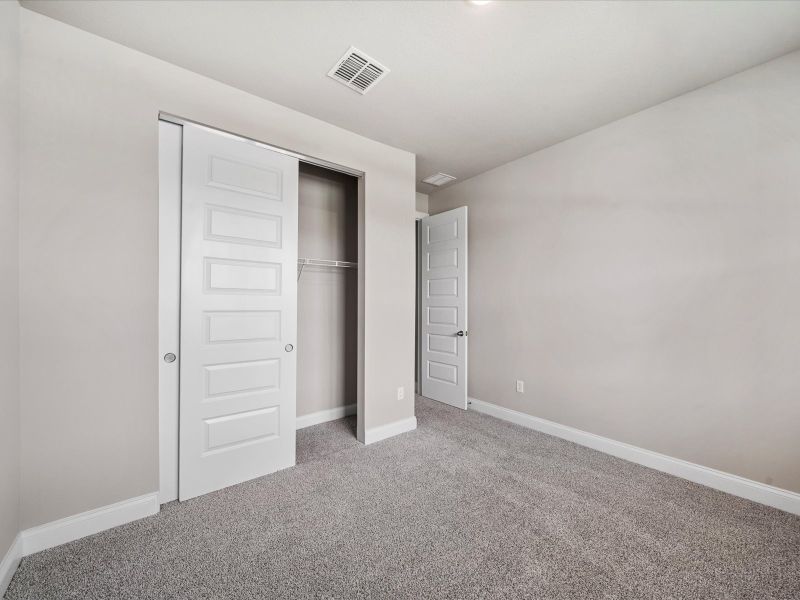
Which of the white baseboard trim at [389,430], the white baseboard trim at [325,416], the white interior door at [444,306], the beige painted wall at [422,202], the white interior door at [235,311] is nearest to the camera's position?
the white interior door at [235,311]

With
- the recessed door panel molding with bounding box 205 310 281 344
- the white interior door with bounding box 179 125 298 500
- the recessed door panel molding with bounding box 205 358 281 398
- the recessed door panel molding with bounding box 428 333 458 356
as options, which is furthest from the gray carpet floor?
the recessed door panel molding with bounding box 428 333 458 356

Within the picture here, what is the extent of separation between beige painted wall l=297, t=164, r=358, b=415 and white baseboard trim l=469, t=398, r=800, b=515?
78.9 inches

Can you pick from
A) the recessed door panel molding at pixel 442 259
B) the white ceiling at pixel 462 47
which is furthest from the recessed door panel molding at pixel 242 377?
the recessed door panel molding at pixel 442 259

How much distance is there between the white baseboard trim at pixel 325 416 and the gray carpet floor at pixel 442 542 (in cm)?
83

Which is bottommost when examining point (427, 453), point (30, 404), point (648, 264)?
point (427, 453)

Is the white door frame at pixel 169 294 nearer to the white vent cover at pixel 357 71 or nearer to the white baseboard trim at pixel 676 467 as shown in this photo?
the white vent cover at pixel 357 71

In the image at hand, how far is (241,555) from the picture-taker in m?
1.65

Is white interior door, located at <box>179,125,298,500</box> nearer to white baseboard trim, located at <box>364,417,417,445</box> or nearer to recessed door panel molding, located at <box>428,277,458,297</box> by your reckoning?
white baseboard trim, located at <box>364,417,417,445</box>

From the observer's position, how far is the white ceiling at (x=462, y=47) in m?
1.70

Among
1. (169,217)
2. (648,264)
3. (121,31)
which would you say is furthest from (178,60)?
(648,264)

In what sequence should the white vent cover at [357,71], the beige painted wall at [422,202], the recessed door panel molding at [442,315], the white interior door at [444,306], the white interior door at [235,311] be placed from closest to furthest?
the white vent cover at [357,71] < the white interior door at [235,311] < the white interior door at [444,306] < the recessed door panel molding at [442,315] < the beige painted wall at [422,202]

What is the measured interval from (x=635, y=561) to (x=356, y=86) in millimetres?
3247

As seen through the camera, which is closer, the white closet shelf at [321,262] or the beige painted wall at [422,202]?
the white closet shelf at [321,262]

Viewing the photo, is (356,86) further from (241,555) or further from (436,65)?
(241,555)
